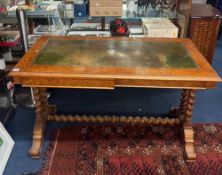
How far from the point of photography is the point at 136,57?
179 centimetres

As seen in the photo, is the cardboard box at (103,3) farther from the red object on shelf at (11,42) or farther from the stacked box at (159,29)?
the red object on shelf at (11,42)

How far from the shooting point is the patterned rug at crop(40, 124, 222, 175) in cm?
183

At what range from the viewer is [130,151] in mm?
1984

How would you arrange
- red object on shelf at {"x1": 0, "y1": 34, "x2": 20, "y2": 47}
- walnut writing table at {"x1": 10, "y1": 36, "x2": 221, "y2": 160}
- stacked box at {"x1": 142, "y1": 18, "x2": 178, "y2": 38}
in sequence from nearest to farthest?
walnut writing table at {"x1": 10, "y1": 36, "x2": 221, "y2": 160}, stacked box at {"x1": 142, "y1": 18, "x2": 178, "y2": 38}, red object on shelf at {"x1": 0, "y1": 34, "x2": 20, "y2": 47}

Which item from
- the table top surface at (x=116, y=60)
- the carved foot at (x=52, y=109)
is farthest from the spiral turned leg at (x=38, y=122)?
the table top surface at (x=116, y=60)

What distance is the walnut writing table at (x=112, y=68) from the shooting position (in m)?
1.55

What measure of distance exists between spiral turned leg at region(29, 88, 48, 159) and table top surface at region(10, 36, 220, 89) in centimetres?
30

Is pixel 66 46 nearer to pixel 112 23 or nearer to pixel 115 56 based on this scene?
pixel 115 56

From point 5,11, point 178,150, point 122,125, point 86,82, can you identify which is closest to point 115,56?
point 86,82

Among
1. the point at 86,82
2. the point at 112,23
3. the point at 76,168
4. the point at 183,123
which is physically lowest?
the point at 76,168

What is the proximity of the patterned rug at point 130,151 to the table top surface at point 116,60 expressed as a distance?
2.27ft

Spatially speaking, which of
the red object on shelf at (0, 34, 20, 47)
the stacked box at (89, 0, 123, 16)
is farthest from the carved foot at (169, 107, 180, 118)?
the red object on shelf at (0, 34, 20, 47)

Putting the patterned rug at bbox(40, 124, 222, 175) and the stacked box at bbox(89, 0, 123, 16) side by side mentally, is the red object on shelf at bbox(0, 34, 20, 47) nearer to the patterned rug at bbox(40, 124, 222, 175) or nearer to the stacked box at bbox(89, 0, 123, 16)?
the stacked box at bbox(89, 0, 123, 16)

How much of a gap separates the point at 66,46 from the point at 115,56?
414mm
